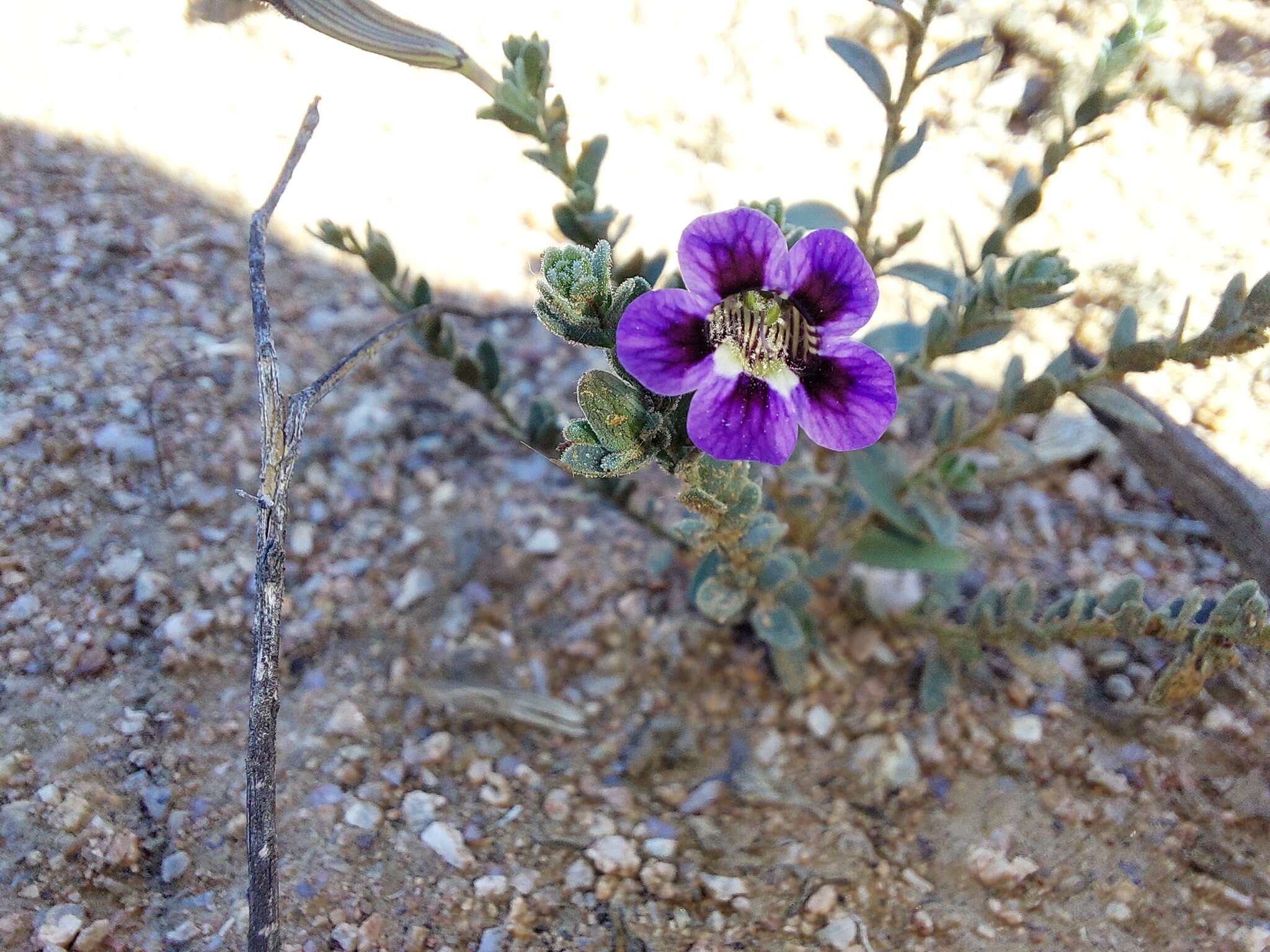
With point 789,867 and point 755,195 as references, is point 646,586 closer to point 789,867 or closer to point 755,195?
point 789,867

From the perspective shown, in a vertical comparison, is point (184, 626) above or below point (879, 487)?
below

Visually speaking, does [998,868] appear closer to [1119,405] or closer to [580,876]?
[580,876]

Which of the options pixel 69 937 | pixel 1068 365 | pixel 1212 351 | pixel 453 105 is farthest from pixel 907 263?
pixel 69 937

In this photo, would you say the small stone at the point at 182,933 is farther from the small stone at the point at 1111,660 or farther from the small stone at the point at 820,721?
the small stone at the point at 1111,660

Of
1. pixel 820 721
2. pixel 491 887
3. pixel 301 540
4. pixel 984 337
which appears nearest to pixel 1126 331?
pixel 984 337

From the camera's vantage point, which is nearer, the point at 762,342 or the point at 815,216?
the point at 762,342

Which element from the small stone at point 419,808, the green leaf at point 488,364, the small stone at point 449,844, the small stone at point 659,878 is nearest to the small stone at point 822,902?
the small stone at point 659,878

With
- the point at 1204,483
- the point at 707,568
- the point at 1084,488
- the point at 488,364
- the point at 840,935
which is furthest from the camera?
the point at 1084,488

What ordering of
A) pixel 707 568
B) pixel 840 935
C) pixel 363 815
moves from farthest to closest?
pixel 707 568
pixel 363 815
pixel 840 935
